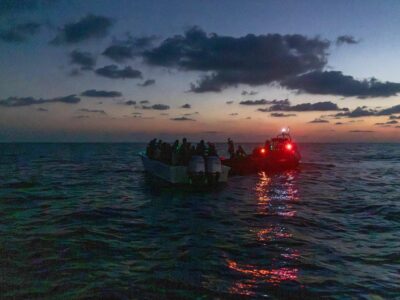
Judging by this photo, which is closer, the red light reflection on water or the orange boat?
the red light reflection on water

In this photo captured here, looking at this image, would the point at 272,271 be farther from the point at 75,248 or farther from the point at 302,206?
the point at 302,206

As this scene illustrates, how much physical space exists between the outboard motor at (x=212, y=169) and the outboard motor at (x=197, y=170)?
52cm

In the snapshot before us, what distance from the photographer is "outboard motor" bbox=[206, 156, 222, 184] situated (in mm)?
22781

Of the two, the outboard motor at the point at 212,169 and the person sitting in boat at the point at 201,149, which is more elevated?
the person sitting in boat at the point at 201,149

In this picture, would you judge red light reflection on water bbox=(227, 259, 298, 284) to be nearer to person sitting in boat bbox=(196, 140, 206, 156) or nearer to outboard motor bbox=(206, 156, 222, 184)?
outboard motor bbox=(206, 156, 222, 184)

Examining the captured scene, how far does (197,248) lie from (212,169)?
12663 mm

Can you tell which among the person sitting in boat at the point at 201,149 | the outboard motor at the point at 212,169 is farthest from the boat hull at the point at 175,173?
the person sitting in boat at the point at 201,149

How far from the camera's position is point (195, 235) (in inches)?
465

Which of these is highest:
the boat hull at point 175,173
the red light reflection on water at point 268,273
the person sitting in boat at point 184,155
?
the person sitting in boat at point 184,155

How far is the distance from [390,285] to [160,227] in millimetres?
7809

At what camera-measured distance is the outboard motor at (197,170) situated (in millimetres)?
22281

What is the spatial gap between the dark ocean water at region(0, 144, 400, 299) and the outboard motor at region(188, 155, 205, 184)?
2.61 metres

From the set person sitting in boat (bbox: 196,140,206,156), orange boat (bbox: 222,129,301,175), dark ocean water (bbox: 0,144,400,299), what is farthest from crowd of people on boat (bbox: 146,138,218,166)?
orange boat (bbox: 222,129,301,175)

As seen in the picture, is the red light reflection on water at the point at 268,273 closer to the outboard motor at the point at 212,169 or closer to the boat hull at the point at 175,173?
the outboard motor at the point at 212,169
